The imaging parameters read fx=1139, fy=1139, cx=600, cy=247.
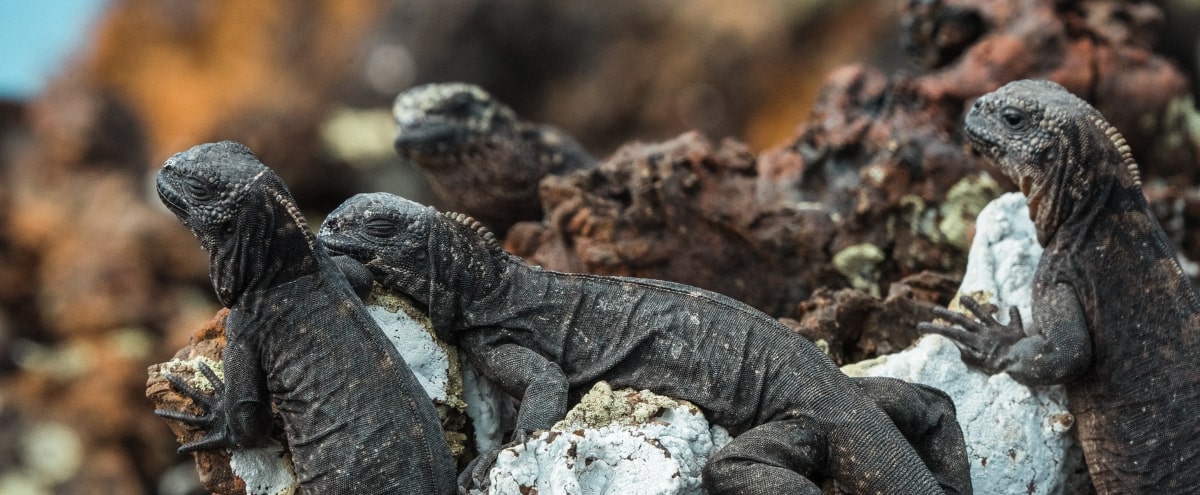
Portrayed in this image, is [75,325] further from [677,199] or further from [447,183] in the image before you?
[677,199]

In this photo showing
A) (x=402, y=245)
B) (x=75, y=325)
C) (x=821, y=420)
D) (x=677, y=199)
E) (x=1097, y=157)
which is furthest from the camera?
(x=75, y=325)

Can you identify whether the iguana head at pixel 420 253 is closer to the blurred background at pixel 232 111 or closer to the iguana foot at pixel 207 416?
the iguana foot at pixel 207 416

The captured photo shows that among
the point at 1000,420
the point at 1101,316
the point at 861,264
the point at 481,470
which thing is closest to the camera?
the point at 481,470

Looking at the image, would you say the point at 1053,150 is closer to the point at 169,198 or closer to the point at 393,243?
the point at 393,243

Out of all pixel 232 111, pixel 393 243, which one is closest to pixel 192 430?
pixel 393 243

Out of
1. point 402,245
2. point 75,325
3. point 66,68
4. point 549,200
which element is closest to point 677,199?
point 549,200

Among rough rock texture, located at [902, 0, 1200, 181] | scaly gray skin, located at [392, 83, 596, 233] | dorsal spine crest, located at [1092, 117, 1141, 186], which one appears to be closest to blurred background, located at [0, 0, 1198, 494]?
rough rock texture, located at [902, 0, 1200, 181]

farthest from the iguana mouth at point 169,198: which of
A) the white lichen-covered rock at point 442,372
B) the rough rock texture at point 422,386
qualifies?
the white lichen-covered rock at point 442,372

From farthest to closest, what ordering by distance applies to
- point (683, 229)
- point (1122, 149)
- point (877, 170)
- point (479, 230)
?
1. point (877, 170)
2. point (683, 229)
3. point (1122, 149)
4. point (479, 230)
